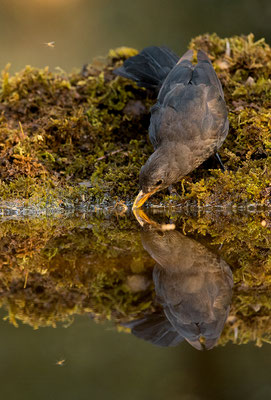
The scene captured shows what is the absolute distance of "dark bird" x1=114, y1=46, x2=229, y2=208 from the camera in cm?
567

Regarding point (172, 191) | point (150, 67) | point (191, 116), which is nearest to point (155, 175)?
point (172, 191)

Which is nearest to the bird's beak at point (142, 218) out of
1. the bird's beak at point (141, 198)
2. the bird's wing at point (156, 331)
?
the bird's beak at point (141, 198)

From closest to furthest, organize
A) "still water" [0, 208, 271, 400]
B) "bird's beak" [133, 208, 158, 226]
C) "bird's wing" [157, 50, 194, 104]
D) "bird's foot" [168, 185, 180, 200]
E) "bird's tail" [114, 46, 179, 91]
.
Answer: "still water" [0, 208, 271, 400] → "bird's beak" [133, 208, 158, 226] → "bird's foot" [168, 185, 180, 200] → "bird's wing" [157, 50, 194, 104] → "bird's tail" [114, 46, 179, 91]

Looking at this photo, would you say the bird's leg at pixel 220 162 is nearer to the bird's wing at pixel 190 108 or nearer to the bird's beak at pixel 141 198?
the bird's wing at pixel 190 108

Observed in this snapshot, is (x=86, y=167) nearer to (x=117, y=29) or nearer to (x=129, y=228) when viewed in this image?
(x=129, y=228)

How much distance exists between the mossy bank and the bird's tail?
0.38 meters

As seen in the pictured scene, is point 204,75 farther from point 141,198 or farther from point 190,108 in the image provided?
point 141,198

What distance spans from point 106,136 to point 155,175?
1800 millimetres

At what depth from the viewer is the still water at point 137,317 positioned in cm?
179


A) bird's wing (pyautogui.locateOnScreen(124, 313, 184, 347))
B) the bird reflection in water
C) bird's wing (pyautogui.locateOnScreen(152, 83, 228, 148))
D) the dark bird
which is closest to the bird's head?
the dark bird

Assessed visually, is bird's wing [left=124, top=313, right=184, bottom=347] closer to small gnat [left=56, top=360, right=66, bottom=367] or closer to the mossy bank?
small gnat [left=56, top=360, right=66, bottom=367]

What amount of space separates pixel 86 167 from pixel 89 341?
15.5 feet

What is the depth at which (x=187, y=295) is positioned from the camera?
252 centimetres

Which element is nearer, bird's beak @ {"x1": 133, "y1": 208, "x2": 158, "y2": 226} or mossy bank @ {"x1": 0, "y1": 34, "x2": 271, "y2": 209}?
bird's beak @ {"x1": 133, "y1": 208, "x2": 158, "y2": 226}
